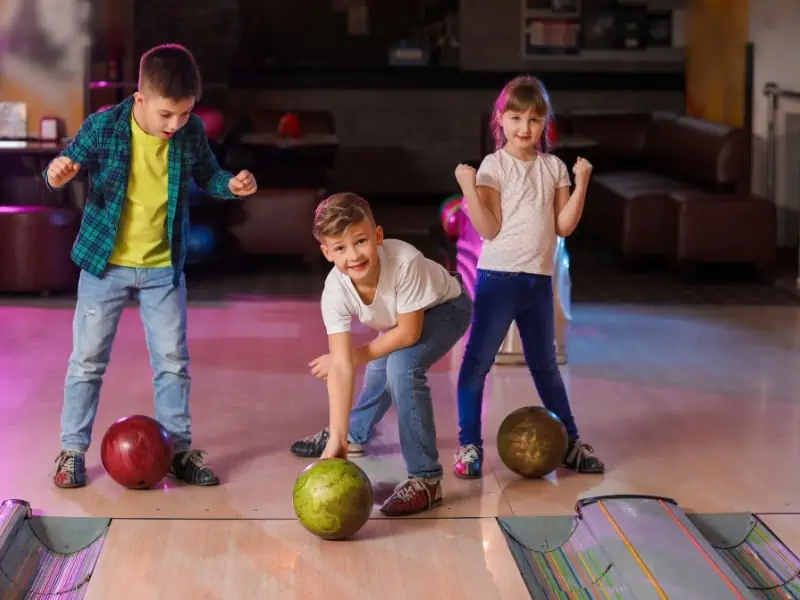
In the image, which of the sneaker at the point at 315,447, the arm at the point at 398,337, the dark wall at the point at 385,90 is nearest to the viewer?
the arm at the point at 398,337

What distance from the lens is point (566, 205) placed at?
14.0ft

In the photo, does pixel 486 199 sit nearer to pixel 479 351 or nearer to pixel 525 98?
pixel 525 98

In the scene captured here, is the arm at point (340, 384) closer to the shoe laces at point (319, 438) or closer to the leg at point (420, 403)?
the leg at point (420, 403)

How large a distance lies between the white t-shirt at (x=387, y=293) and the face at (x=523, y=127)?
0.60 m

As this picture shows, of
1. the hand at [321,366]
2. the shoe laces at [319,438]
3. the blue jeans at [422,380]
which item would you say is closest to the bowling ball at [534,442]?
the blue jeans at [422,380]

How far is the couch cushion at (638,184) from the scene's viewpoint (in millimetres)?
8836

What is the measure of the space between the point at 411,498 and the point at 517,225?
985mm

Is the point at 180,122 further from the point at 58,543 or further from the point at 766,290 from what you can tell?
the point at 766,290

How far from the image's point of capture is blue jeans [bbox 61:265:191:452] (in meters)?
4.18

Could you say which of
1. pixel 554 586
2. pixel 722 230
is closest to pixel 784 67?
pixel 722 230

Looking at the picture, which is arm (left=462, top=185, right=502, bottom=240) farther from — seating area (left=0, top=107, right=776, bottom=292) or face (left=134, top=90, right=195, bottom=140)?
seating area (left=0, top=107, right=776, bottom=292)

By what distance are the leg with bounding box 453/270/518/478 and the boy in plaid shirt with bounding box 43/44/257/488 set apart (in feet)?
2.80

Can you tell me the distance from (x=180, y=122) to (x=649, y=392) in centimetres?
253

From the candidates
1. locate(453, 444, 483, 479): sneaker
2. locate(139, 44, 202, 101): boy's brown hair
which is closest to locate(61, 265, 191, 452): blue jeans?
locate(139, 44, 202, 101): boy's brown hair
